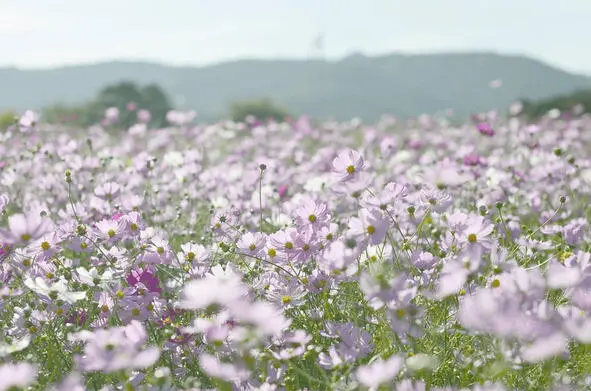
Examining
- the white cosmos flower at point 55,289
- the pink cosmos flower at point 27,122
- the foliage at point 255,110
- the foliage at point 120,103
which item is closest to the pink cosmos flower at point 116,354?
the white cosmos flower at point 55,289

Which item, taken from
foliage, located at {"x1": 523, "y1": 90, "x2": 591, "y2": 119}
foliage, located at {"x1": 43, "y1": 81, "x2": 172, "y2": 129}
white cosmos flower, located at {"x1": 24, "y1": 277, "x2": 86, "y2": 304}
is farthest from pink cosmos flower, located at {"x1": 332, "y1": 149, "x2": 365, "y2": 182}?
Result: foliage, located at {"x1": 43, "y1": 81, "x2": 172, "y2": 129}

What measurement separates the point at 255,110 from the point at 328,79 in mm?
100803

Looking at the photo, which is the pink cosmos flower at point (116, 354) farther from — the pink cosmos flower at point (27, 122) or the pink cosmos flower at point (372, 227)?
the pink cosmos flower at point (27, 122)

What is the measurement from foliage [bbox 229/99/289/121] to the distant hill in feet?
293

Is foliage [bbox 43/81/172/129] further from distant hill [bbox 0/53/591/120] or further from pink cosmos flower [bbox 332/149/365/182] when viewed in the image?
distant hill [bbox 0/53/591/120]

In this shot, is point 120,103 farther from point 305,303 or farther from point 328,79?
point 328,79

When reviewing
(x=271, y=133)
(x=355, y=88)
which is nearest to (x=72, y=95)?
(x=355, y=88)

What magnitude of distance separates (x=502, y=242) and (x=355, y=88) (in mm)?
115641

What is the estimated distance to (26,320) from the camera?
1.91m

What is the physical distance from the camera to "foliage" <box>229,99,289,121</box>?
19.0 m

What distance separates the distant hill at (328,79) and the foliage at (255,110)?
89260 millimetres

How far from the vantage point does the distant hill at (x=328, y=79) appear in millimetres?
116188

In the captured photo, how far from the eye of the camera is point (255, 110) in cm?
1956

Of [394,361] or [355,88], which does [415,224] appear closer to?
[394,361]
